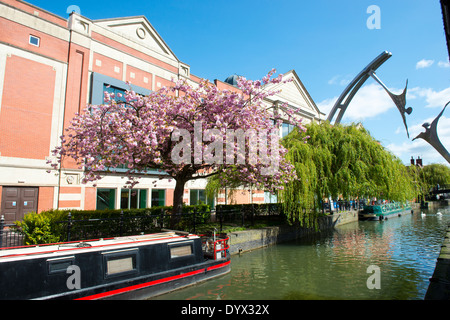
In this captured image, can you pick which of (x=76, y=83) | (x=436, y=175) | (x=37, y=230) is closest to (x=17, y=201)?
(x=37, y=230)

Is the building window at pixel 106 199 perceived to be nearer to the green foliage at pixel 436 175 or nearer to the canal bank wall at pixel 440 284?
the canal bank wall at pixel 440 284

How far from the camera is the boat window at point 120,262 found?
6.92m

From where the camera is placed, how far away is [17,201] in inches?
565

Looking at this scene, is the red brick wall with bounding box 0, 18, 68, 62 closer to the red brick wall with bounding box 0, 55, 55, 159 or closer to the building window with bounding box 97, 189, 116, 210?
the red brick wall with bounding box 0, 55, 55, 159

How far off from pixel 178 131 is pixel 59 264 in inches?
219

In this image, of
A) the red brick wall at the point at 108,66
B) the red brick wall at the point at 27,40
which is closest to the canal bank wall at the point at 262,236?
the red brick wall at the point at 108,66

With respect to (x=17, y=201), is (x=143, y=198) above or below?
above

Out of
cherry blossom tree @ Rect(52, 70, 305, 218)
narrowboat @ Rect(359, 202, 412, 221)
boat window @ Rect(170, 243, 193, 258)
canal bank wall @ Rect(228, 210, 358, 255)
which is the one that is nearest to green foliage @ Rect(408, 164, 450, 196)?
narrowboat @ Rect(359, 202, 412, 221)

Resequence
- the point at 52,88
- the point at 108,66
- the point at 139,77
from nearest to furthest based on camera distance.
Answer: the point at 52,88 < the point at 108,66 < the point at 139,77

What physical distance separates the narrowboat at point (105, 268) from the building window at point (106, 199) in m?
10.5

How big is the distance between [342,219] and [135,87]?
72.9ft

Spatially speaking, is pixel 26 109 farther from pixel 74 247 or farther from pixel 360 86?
pixel 360 86
